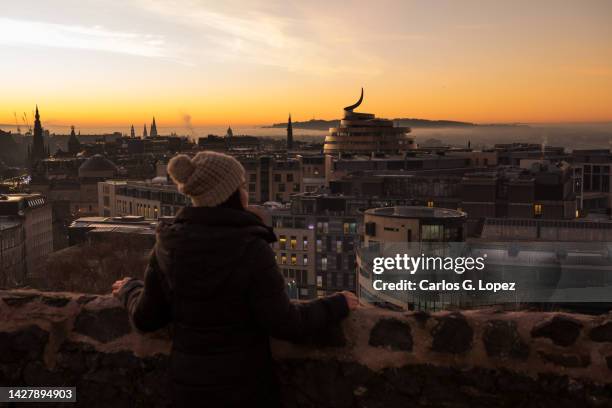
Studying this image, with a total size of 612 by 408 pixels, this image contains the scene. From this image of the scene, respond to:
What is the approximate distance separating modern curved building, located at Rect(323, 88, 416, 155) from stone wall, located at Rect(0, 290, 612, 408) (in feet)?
356

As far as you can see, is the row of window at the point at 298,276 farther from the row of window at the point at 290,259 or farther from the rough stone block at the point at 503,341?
the rough stone block at the point at 503,341

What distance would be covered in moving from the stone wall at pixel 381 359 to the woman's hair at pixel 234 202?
1.02 m

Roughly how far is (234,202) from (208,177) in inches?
7.0

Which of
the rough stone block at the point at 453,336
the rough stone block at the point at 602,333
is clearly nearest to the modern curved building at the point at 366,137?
the rough stone block at the point at 453,336

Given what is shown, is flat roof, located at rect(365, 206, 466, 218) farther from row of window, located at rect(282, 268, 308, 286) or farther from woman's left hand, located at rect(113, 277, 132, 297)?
→ woman's left hand, located at rect(113, 277, 132, 297)

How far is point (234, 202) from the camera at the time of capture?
3656 mm

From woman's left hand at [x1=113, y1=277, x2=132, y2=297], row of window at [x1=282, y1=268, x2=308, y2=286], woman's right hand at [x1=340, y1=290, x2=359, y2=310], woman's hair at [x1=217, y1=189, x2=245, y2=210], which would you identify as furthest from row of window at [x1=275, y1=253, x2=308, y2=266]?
woman's hair at [x1=217, y1=189, x2=245, y2=210]

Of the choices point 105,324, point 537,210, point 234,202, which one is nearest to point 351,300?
point 234,202

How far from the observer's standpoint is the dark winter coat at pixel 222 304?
11.4 feet

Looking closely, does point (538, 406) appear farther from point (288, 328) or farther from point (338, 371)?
point (288, 328)

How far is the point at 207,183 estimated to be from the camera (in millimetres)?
3611

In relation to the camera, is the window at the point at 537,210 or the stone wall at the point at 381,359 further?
the window at the point at 537,210

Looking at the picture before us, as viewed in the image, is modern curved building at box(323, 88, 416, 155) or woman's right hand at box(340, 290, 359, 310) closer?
woman's right hand at box(340, 290, 359, 310)

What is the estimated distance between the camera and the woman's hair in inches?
143
